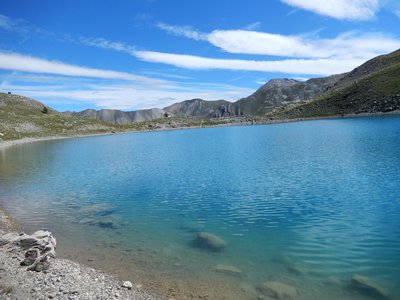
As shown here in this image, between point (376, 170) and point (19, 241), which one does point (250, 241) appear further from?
point (376, 170)

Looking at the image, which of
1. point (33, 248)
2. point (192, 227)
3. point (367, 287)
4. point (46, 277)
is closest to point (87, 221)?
point (192, 227)

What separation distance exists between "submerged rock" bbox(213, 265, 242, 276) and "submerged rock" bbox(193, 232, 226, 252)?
267cm

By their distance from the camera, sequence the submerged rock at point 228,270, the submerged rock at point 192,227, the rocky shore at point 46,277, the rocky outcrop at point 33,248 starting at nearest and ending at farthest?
the rocky shore at point 46,277
the rocky outcrop at point 33,248
the submerged rock at point 228,270
the submerged rock at point 192,227

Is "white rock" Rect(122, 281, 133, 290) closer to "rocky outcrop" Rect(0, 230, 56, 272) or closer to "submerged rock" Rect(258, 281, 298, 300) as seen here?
"rocky outcrop" Rect(0, 230, 56, 272)

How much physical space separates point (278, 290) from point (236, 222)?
38.0ft

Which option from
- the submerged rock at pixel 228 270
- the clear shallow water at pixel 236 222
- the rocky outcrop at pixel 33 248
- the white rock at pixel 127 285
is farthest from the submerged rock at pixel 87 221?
the submerged rock at pixel 228 270

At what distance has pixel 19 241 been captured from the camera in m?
23.9

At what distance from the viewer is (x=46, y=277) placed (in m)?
19.6

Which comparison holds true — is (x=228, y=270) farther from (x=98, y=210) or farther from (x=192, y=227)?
(x=98, y=210)

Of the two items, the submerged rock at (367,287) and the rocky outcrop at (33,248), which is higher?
the rocky outcrop at (33,248)

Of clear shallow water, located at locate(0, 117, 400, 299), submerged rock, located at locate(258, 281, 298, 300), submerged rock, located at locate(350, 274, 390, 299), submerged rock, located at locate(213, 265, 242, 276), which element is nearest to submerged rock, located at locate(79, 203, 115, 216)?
clear shallow water, located at locate(0, 117, 400, 299)

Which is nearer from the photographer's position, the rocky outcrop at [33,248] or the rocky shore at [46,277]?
the rocky shore at [46,277]

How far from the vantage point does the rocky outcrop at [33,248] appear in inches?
827

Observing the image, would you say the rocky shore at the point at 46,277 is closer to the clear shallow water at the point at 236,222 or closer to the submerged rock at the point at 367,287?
the clear shallow water at the point at 236,222
